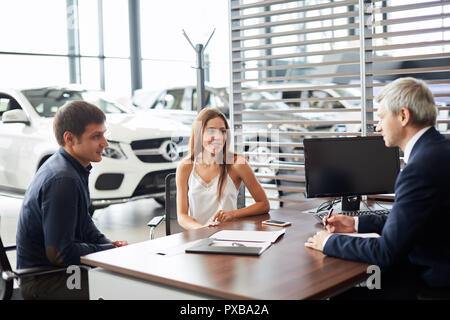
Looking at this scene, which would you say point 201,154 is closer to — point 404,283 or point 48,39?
point 404,283

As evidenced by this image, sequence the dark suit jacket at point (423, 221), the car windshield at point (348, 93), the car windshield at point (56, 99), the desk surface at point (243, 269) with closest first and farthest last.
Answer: the desk surface at point (243, 269) → the dark suit jacket at point (423, 221) → the car windshield at point (56, 99) → the car windshield at point (348, 93)

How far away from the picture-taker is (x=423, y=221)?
6.36 ft

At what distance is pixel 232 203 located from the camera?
3420 millimetres

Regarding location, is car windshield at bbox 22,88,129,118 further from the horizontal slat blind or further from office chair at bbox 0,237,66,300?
office chair at bbox 0,237,66,300

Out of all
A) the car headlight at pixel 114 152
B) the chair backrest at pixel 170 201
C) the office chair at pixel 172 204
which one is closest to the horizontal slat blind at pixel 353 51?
the office chair at pixel 172 204

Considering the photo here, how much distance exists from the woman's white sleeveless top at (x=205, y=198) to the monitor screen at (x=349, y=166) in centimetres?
54

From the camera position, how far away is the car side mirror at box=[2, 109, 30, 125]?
5.80 meters

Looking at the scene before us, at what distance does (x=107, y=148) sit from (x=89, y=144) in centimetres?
308

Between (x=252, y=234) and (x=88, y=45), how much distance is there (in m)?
9.54

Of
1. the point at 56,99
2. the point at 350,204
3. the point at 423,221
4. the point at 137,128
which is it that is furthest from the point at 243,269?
the point at 56,99

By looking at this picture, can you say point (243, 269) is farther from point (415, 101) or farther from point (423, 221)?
point (415, 101)

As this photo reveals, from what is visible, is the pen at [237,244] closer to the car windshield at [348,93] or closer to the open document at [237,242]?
the open document at [237,242]

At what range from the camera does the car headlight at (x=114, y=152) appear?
5.49 metres
